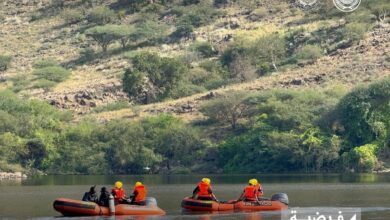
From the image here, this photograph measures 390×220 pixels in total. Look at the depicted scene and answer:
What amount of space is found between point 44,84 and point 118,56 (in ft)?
42.4

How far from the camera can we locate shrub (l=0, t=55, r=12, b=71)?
166625 millimetres

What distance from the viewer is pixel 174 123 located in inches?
5221

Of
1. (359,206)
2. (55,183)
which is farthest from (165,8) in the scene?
(359,206)

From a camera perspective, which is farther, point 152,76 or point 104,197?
point 152,76

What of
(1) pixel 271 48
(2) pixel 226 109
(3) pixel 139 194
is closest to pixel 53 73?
(1) pixel 271 48

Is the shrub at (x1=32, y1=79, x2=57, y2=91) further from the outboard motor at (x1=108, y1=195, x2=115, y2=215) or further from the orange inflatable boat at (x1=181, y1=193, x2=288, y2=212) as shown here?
the outboard motor at (x1=108, y1=195, x2=115, y2=215)

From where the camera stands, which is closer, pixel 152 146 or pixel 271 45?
pixel 152 146

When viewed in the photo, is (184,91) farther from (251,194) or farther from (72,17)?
(251,194)

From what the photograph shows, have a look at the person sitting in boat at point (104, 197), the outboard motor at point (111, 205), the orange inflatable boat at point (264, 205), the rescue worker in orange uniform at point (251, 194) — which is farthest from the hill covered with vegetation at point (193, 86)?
the outboard motor at point (111, 205)

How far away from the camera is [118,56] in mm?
168000

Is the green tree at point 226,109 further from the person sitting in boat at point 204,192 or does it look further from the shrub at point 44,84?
the person sitting in boat at point 204,192

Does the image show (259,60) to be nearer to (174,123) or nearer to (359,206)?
(174,123)

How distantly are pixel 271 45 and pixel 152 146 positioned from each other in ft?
110

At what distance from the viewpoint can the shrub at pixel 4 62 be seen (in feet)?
547
